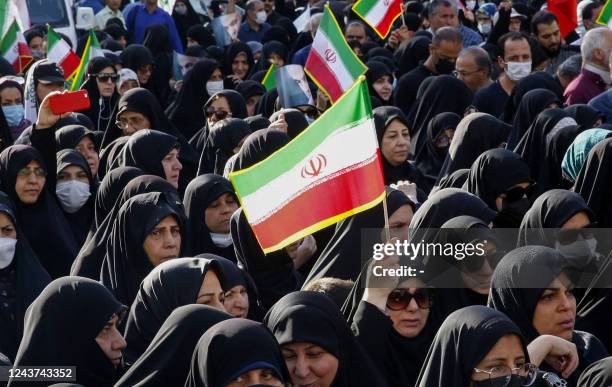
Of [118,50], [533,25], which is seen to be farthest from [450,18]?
[118,50]

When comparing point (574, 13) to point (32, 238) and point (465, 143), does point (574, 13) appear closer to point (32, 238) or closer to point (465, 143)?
point (465, 143)

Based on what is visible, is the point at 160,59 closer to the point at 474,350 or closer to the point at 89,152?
the point at 89,152

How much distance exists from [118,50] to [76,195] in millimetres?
5776

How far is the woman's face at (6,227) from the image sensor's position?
272 inches

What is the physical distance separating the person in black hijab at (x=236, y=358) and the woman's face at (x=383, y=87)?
6981 millimetres

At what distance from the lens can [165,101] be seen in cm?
1357

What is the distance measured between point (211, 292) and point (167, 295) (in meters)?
0.19

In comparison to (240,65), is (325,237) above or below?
above

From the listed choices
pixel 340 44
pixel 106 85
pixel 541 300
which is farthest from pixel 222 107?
pixel 541 300

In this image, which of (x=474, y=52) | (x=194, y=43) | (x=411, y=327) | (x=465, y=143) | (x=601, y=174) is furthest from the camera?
(x=194, y=43)

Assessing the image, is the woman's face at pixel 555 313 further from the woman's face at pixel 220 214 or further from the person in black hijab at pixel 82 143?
the person in black hijab at pixel 82 143

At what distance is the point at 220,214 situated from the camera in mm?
7324

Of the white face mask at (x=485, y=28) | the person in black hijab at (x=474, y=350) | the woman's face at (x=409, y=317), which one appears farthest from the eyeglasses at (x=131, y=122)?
the white face mask at (x=485, y=28)

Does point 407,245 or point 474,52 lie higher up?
point 407,245
